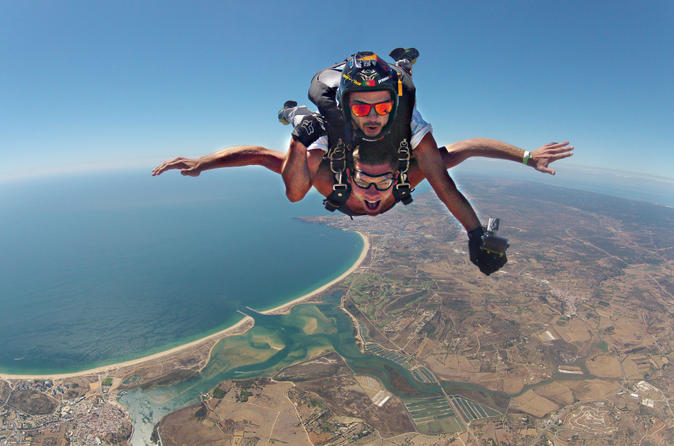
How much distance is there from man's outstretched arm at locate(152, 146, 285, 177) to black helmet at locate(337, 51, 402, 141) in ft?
2.95

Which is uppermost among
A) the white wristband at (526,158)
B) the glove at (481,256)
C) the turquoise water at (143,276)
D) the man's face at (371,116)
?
the man's face at (371,116)

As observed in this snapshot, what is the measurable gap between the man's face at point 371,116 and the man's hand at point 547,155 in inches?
65.0

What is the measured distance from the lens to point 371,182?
298cm

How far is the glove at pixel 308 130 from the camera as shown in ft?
8.21

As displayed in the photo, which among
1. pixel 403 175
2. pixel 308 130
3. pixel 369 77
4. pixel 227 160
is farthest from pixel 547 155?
pixel 227 160

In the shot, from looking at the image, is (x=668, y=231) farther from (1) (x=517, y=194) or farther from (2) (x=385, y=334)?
(2) (x=385, y=334)

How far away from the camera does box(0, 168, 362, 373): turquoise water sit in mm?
40406

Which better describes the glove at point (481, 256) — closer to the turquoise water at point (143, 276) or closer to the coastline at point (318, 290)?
the coastline at point (318, 290)

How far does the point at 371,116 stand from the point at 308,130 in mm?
568

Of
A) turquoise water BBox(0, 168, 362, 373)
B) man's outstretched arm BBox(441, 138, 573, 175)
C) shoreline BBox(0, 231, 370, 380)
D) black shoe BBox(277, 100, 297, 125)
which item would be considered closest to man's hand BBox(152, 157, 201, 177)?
black shoe BBox(277, 100, 297, 125)

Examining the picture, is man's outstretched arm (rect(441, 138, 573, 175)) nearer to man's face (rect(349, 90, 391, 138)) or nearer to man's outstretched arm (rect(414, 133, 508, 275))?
man's outstretched arm (rect(414, 133, 508, 275))

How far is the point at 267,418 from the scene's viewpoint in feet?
90.6

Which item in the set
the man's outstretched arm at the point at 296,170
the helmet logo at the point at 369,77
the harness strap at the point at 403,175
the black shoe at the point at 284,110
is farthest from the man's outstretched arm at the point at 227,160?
the harness strap at the point at 403,175

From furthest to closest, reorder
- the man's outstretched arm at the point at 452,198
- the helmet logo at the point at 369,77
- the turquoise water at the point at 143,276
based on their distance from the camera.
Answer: the turquoise water at the point at 143,276, the man's outstretched arm at the point at 452,198, the helmet logo at the point at 369,77
